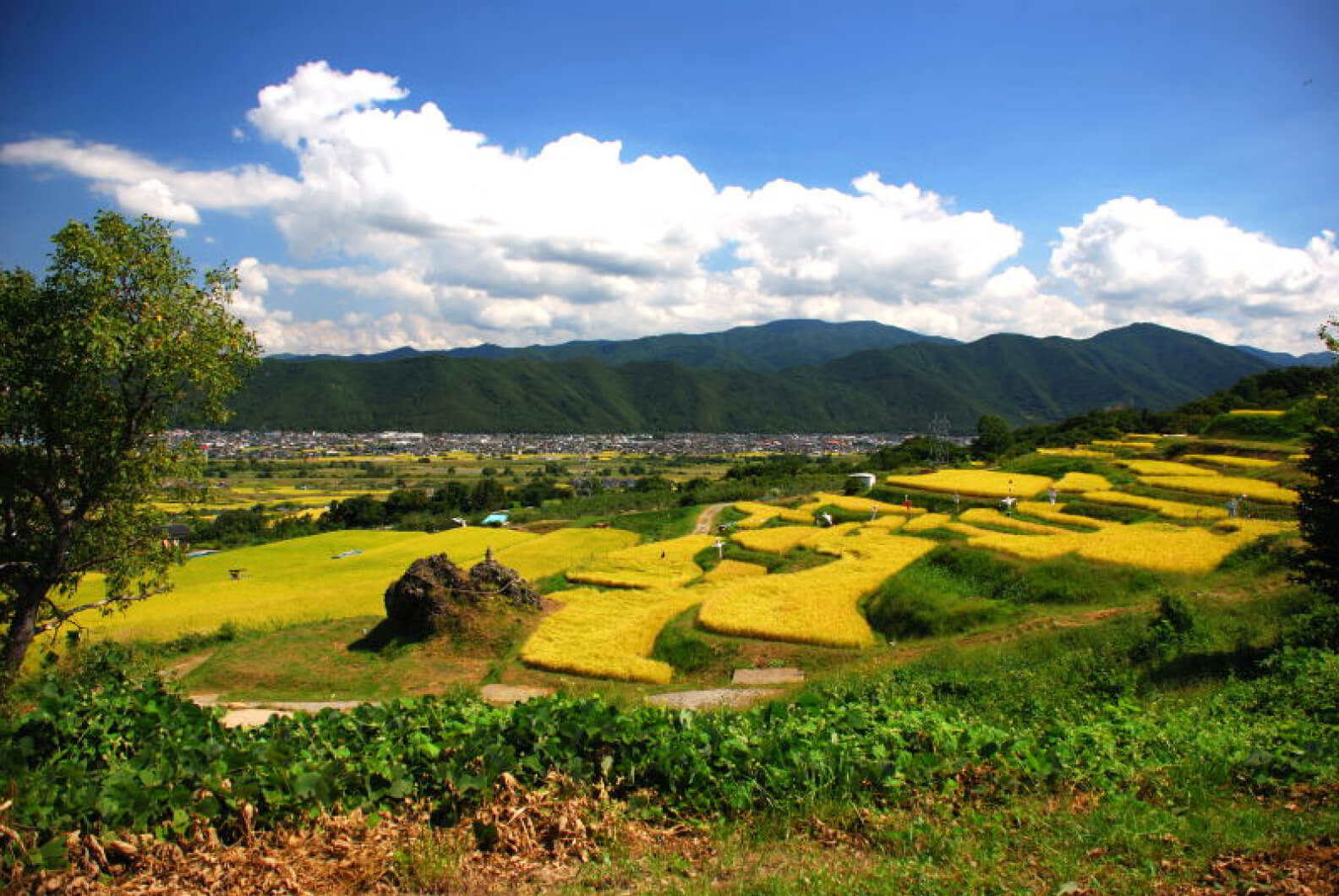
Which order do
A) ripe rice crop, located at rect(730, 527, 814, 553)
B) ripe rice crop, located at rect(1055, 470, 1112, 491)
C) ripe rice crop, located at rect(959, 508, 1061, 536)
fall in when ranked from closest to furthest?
ripe rice crop, located at rect(959, 508, 1061, 536) < ripe rice crop, located at rect(730, 527, 814, 553) < ripe rice crop, located at rect(1055, 470, 1112, 491)

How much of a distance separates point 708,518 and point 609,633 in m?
32.8

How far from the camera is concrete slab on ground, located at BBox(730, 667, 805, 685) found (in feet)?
64.0

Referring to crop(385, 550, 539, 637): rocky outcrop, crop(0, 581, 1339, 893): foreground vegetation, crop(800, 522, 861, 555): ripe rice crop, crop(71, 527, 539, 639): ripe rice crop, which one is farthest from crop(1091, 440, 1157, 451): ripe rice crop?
crop(0, 581, 1339, 893): foreground vegetation

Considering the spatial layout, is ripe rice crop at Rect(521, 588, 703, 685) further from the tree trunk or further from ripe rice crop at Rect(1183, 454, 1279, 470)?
→ ripe rice crop at Rect(1183, 454, 1279, 470)

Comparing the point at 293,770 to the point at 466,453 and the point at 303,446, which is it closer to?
the point at 466,453

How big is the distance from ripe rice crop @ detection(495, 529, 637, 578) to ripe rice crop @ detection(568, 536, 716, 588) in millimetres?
2796

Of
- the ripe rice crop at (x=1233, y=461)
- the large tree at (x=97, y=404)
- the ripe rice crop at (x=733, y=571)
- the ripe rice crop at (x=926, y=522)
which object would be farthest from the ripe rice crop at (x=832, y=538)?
the large tree at (x=97, y=404)

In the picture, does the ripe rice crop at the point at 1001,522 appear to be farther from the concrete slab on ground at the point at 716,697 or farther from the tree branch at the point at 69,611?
the tree branch at the point at 69,611

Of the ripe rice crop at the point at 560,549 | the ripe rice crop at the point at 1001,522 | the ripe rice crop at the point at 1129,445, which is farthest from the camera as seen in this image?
the ripe rice crop at the point at 1129,445

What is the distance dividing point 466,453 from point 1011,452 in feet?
455

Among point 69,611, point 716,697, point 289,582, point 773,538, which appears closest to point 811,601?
point 716,697

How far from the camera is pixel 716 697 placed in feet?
59.2

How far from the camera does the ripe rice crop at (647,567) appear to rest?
32812 millimetres

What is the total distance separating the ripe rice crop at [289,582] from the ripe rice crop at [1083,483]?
3669 centimetres
